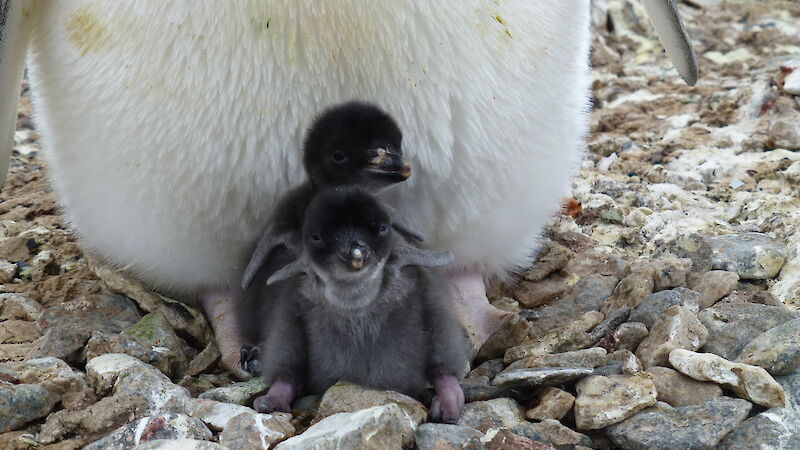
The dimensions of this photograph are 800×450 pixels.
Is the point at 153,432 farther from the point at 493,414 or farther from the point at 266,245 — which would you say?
the point at 493,414

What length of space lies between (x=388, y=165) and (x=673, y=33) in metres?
0.85

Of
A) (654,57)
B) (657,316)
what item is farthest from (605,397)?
(654,57)

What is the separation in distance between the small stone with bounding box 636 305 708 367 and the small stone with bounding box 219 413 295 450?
62 centimetres

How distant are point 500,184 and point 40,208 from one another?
55.0 inches

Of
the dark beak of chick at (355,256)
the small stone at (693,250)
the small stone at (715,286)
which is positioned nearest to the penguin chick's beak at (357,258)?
the dark beak of chick at (355,256)

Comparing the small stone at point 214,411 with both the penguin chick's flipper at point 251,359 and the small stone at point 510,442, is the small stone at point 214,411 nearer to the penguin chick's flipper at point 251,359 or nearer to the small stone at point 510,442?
the penguin chick's flipper at point 251,359

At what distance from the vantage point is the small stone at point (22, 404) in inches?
54.7

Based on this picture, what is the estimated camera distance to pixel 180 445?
1275 millimetres

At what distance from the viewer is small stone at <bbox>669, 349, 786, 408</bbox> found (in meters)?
1.41

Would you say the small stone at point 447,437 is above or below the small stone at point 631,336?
above

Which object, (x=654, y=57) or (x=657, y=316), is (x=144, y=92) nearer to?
(x=657, y=316)

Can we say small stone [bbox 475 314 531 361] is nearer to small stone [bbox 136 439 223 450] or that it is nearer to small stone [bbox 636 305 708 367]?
small stone [bbox 636 305 708 367]

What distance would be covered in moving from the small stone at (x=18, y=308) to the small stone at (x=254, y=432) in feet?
2.31

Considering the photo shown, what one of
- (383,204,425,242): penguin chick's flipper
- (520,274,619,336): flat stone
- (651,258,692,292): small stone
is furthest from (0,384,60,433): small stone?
(651,258,692,292): small stone
